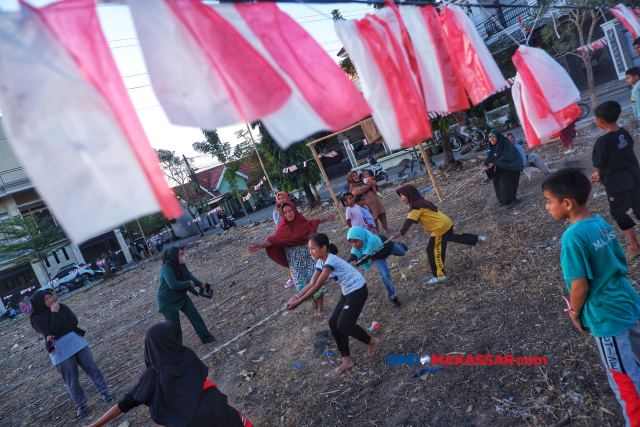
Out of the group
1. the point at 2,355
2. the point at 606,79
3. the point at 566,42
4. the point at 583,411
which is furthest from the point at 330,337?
the point at 606,79

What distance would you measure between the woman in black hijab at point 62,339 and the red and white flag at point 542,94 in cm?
547

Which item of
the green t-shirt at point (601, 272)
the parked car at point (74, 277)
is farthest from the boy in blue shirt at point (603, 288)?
the parked car at point (74, 277)

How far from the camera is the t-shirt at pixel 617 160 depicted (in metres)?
3.22

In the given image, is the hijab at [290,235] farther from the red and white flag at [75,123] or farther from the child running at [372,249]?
the red and white flag at [75,123]

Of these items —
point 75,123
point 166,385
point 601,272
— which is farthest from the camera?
point 166,385

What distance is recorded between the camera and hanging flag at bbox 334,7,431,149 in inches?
83.1

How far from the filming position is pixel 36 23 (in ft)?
4.33

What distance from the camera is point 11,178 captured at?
2461 centimetres

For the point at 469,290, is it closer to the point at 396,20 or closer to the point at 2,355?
the point at 396,20

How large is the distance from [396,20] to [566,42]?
17144 mm

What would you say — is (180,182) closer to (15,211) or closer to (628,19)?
(15,211)

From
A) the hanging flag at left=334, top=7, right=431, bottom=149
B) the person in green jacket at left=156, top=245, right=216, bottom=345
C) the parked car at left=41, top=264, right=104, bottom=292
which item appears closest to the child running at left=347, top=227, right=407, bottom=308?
the hanging flag at left=334, top=7, right=431, bottom=149

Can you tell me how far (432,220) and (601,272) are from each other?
9.03 ft

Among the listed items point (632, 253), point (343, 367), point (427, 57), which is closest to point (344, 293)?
→ point (343, 367)
